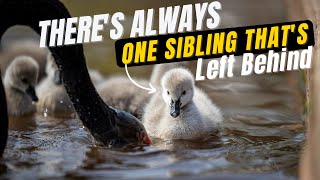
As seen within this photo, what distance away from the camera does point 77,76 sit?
3.89 metres

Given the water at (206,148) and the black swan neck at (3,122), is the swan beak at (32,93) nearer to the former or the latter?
the water at (206,148)

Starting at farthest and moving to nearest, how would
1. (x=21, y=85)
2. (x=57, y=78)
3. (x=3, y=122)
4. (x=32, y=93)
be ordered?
(x=57, y=78) < (x=21, y=85) < (x=32, y=93) < (x=3, y=122)

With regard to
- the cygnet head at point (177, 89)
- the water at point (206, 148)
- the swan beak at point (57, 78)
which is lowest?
the water at point (206, 148)

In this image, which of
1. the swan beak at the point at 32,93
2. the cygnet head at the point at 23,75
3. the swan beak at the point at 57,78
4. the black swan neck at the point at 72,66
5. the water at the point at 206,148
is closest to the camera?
the water at the point at 206,148

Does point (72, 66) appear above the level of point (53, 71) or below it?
below

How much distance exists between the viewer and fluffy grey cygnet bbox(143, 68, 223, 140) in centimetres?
437

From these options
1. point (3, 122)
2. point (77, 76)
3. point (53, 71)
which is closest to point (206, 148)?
point (77, 76)

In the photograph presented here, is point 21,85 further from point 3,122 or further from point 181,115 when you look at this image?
point 3,122

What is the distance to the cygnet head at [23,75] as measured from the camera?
5387 millimetres

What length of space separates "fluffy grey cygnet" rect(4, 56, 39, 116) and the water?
0.17m

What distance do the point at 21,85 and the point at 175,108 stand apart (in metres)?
1.46

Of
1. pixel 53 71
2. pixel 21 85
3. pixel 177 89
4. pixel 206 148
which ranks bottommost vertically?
pixel 206 148

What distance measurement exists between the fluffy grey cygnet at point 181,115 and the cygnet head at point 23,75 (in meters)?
1.08

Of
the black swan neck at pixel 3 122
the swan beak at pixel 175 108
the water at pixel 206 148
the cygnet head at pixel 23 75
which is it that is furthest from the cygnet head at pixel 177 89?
the cygnet head at pixel 23 75
